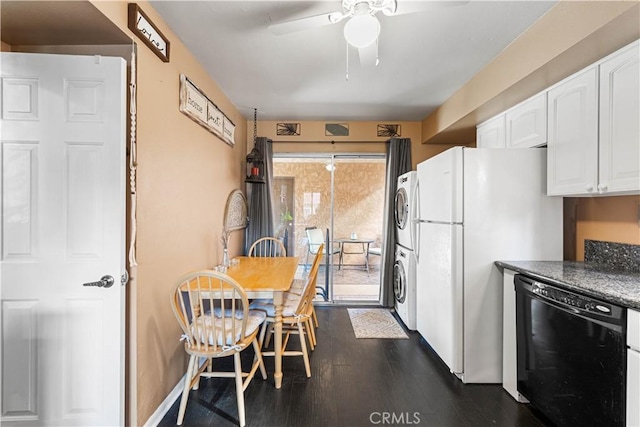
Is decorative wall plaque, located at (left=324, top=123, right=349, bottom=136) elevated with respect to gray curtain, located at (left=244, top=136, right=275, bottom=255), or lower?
elevated

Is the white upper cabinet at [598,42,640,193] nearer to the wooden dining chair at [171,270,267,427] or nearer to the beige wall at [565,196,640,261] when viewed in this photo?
the beige wall at [565,196,640,261]

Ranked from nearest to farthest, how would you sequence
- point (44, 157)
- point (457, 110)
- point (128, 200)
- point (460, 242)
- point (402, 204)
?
point (44, 157), point (128, 200), point (460, 242), point (457, 110), point (402, 204)

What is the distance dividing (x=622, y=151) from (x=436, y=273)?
4.78 feet

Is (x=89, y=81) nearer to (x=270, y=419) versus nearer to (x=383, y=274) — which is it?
(x=270, y=419)

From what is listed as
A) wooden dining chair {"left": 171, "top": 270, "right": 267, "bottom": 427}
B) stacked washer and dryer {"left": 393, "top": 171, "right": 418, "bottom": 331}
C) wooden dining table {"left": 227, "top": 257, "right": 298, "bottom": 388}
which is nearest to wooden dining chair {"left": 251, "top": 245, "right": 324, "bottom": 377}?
wooden dining table {"left": 227, "top": 257, "right": 298, "bottom": 388}

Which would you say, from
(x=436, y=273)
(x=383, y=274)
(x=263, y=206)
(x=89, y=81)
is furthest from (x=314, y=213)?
(x=89, y=81)

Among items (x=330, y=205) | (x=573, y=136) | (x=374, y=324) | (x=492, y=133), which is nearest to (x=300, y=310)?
(x=374, y=324)

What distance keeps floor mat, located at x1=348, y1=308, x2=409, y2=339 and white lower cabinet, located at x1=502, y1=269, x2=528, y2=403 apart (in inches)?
41.2

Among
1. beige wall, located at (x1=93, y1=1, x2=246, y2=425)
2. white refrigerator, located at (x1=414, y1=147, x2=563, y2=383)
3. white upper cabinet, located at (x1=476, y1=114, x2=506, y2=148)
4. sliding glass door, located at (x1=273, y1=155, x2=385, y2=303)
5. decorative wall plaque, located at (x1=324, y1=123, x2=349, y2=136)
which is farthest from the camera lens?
sliding glass door, located at (x1=273, y1=155, x2=385, y2=303)

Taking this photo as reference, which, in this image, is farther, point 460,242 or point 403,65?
point 403,65

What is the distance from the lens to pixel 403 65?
2.44m

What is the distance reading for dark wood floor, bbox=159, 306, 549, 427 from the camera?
6.02 feet

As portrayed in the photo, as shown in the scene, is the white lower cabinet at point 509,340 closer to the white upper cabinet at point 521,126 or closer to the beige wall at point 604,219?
the beige wall at point 604,219

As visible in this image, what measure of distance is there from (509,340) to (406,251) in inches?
53.9
